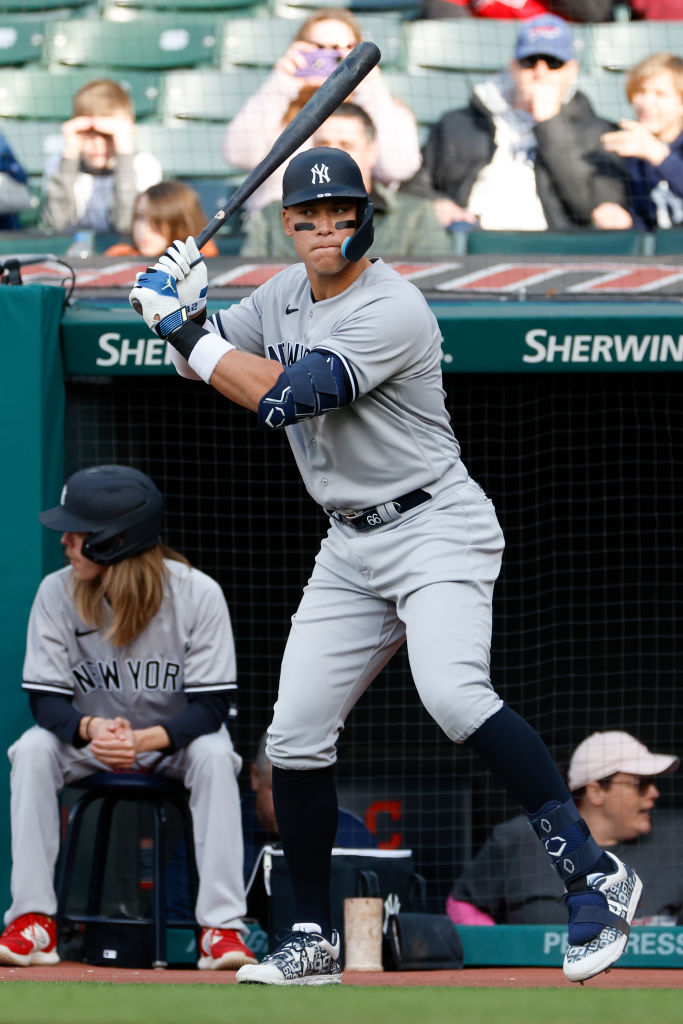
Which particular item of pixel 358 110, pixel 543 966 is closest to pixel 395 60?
pixel 358 110

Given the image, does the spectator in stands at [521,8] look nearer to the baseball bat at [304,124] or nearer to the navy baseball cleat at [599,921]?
the baseball bat at [304,124]

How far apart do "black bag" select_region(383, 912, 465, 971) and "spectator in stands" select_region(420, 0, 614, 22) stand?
12.5 feet

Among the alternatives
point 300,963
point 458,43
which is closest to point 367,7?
point 458,43

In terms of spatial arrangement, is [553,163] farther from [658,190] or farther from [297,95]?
[297,95]

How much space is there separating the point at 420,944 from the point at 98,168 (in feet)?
10.1

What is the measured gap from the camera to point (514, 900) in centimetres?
422

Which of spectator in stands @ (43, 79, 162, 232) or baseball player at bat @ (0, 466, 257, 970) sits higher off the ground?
spectator in stands @ (43, 79, 162, 232)

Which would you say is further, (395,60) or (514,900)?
(395,60)

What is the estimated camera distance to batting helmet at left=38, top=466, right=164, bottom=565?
375 cm

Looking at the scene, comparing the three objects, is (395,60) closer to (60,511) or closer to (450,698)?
(60,511)

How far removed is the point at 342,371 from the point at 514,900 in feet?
7.12

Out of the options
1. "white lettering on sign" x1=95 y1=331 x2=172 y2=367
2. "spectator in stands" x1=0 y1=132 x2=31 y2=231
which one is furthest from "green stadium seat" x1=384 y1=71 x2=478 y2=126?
"white lettering on sign" x1=95 y1=331 x2=172 y2=367

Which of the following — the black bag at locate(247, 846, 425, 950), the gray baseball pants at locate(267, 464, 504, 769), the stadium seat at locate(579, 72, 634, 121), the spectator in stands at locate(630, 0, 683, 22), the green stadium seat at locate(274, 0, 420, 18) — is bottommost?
the black bag at locate(247, 846, 425, 950)

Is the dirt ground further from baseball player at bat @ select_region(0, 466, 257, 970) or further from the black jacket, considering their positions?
the black jacket
